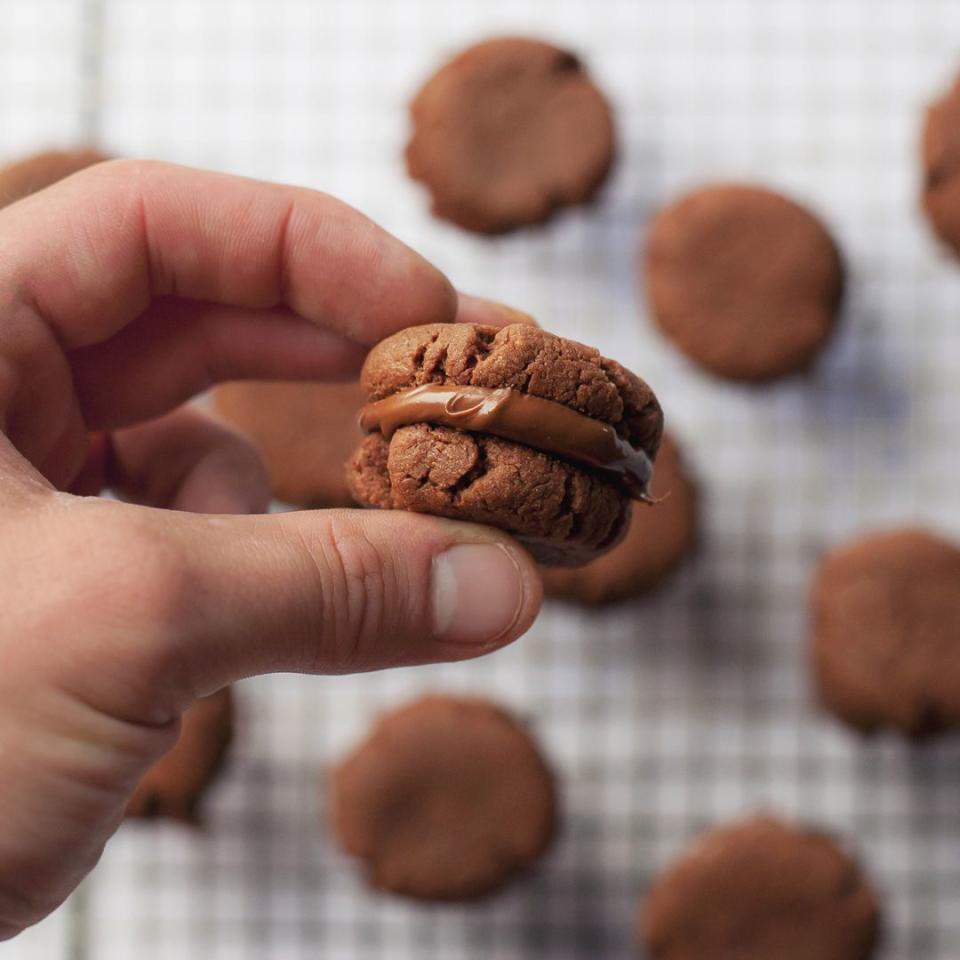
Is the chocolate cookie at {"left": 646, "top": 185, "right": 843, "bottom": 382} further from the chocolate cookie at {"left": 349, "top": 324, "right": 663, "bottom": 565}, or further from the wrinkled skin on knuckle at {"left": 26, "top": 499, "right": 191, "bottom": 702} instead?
the wrinkled skin on knuckle at {"left": 26, "top": 499, "right": 191, "bottom": 702}

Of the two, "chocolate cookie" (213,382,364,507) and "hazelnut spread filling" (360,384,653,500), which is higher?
"hazelnut spread filling" (360,384,653,500)

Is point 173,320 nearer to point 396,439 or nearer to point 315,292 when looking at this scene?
point 315,292

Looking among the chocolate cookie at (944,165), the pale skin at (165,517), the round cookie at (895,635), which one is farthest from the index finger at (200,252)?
the chocolate cookie at (944,165)

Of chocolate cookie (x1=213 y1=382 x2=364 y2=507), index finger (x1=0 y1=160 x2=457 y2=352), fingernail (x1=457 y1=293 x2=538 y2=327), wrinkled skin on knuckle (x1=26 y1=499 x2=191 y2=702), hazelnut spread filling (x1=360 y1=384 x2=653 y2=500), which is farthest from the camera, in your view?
chocolate cookie (x1=213 y1=382 x2=364 y2=507)

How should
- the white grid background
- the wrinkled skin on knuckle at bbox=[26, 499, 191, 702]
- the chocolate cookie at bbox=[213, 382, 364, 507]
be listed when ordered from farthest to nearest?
the white grid background → the chocolate cookie at bbox=[213, 382, 364, 507] → the wrinkled skin on knuckle at bbox=[26, 499, 191, 702]

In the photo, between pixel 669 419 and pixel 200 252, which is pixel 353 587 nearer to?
pixel 200 252

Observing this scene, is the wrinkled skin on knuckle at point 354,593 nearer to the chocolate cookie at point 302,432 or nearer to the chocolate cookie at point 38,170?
Answer: the chocolate cookie at point 302,432

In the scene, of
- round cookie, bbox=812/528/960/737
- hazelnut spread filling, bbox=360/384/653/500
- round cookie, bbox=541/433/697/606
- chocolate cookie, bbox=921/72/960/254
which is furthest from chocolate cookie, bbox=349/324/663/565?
chocolate cookie, bbox=921/72/960/254
